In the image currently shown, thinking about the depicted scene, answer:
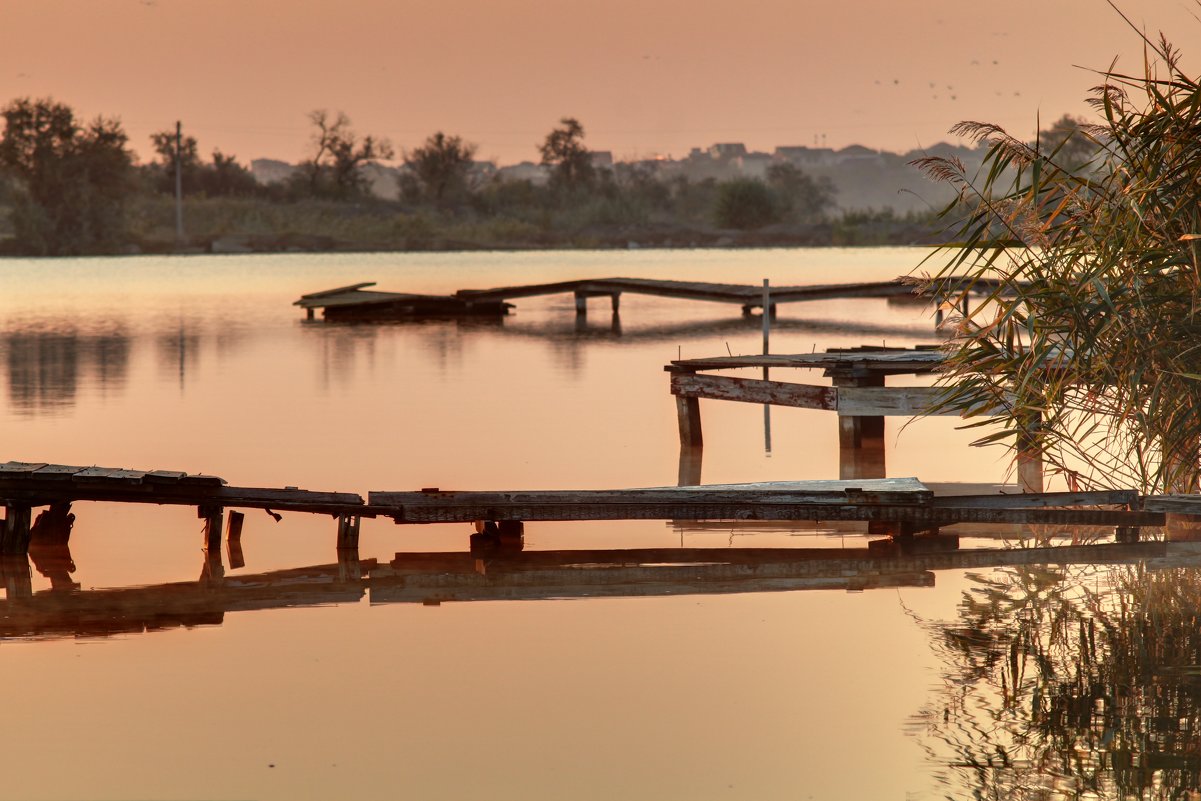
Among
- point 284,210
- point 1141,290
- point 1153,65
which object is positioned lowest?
point 1141,290

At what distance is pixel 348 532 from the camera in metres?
10.3

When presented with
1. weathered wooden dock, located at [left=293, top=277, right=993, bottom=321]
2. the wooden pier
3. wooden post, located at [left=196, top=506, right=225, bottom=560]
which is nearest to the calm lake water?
wooden post, located at [left=196, top=506, right=225, bottom=560]

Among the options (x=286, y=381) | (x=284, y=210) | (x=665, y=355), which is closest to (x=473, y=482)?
(x=286, y=381)

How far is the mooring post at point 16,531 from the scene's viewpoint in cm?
1012

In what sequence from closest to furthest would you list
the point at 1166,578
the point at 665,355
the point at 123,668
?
the point at 123,668
the point at 1166,578
the point at 665,355

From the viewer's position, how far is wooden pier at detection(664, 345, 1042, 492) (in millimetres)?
13383

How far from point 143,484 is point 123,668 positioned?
6.99 feet

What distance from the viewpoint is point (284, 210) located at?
3716 inches

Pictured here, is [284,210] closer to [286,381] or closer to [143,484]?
[286,381]

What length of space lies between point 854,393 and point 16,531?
656cm

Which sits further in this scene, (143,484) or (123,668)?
(143,484)

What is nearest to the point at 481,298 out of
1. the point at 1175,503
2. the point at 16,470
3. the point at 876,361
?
the point at 876,361

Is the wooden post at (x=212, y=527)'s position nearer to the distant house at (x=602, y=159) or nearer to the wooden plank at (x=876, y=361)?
the wooden plank at (x=876, y=361)

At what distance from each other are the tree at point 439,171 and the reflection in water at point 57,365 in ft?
244
